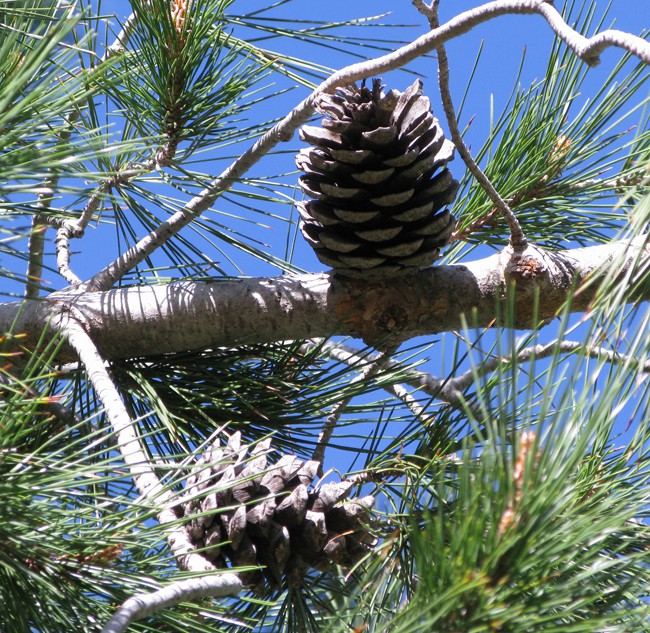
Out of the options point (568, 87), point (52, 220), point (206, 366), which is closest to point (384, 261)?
point (206, 366)

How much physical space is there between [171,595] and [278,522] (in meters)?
0.29

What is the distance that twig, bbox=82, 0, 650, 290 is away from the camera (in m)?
0.59

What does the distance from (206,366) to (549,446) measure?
22.9 inches

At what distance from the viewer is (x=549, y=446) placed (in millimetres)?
500

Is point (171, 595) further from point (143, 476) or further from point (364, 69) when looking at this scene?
point (364, 69)

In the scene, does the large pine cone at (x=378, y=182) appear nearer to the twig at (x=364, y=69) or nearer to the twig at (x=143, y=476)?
the twig at (x=364, y=69)

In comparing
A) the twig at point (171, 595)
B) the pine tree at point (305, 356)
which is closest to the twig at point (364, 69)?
the pine tree at point (305, 356)

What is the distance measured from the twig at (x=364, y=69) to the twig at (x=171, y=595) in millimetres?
424

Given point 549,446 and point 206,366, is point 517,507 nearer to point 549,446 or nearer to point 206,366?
point 549,446

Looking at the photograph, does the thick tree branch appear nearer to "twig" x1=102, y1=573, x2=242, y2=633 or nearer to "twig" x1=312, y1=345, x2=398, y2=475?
"twig" x1=312, y1=345, x2=398, y2=475

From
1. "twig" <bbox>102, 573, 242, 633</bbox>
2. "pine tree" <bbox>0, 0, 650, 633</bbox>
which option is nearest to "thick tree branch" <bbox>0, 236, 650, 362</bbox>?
"pine tree" <bbox>0, 0, 650, 633</bbox>

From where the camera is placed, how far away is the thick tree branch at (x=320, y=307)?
3.14 feet

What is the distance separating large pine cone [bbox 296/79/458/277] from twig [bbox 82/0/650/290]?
33 mm

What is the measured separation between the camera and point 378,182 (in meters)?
0.93
